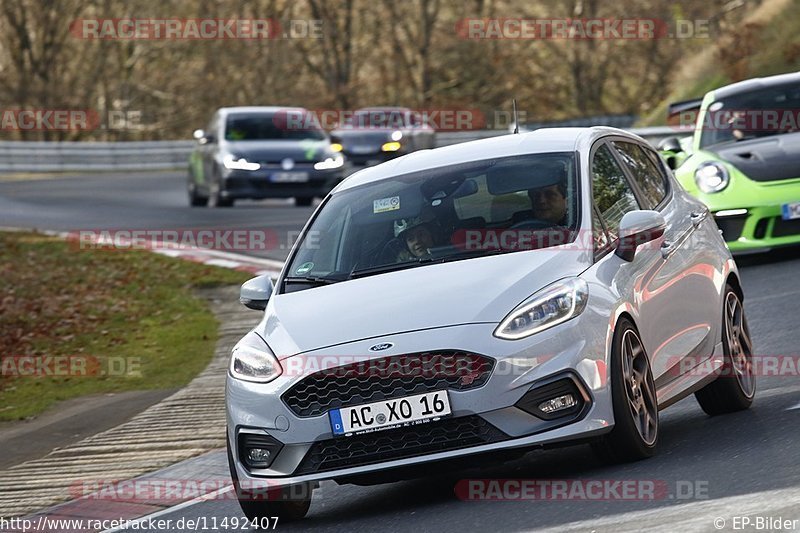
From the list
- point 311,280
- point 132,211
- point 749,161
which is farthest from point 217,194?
point 311,280

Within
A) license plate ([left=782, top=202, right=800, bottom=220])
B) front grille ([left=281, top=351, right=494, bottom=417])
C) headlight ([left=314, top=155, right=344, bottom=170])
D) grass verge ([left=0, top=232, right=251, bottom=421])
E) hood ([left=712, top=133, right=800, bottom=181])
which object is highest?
front grille ([left=281, top=351, right=494, bottom=417])

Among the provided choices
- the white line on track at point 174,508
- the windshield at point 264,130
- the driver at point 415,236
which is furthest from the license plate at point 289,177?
the driver at point 415,236

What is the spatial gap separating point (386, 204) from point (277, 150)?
59.8 feet

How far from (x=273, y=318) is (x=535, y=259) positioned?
123 cm

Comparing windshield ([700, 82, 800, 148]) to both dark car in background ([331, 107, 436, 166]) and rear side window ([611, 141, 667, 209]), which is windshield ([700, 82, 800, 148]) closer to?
rear side window ([611, 141, 667, 209])

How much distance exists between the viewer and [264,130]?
27312 mm

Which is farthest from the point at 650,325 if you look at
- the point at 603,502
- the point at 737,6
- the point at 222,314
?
the point at 737,6

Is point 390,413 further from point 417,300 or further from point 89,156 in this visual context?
point 89,156

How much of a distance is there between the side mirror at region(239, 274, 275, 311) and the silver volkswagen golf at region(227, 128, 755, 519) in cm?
1

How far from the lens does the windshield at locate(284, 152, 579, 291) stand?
7652 mm

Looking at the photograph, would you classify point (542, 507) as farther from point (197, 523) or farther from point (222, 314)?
point (222, 314)

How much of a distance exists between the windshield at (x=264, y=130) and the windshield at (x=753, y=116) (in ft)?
40.8

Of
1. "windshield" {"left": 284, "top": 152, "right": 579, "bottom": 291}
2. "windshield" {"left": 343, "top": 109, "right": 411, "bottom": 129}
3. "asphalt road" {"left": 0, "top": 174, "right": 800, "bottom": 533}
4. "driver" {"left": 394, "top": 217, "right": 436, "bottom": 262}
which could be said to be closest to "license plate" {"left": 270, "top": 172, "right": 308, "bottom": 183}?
"windshield" {"left": 343, "top": 109, "right": 411, "bottom": 129}

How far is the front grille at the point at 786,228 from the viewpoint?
14.3 metres
